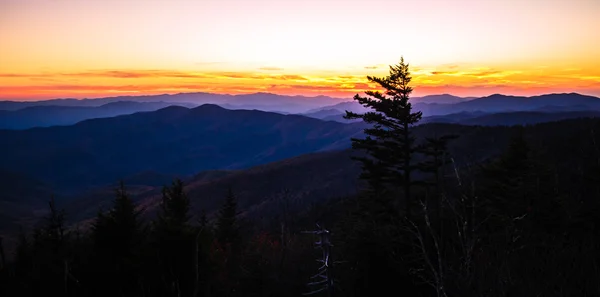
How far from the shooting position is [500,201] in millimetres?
21969

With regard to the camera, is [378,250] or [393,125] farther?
[393,125]

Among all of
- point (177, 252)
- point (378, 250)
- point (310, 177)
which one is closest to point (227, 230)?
point (177, 252)

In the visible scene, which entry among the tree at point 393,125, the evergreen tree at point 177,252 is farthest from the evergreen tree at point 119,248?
the tree at point 393,125

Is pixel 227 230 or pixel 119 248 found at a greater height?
pixel 119 248

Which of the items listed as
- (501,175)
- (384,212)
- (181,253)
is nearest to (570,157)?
(501,175)

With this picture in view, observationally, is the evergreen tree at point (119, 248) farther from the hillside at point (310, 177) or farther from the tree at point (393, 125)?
the hillside at point (310, 177)

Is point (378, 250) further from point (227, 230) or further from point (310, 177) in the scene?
point (310, 177)

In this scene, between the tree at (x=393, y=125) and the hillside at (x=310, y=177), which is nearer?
the tree at (x=393, y=125)

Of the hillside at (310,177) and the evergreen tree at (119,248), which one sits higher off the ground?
the evergreen tree at (119,248)

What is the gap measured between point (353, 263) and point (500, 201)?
13.6m

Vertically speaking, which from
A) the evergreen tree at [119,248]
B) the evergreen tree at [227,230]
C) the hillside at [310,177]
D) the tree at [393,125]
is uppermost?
the tree at [393,125]

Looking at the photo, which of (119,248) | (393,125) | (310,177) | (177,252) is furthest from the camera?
(310,177)

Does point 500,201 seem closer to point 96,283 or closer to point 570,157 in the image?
point 96,283

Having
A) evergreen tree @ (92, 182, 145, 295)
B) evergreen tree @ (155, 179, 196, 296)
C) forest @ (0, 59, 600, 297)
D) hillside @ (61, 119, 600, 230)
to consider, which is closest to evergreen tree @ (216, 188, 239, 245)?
forest @ (0, 59, 600, 297)
